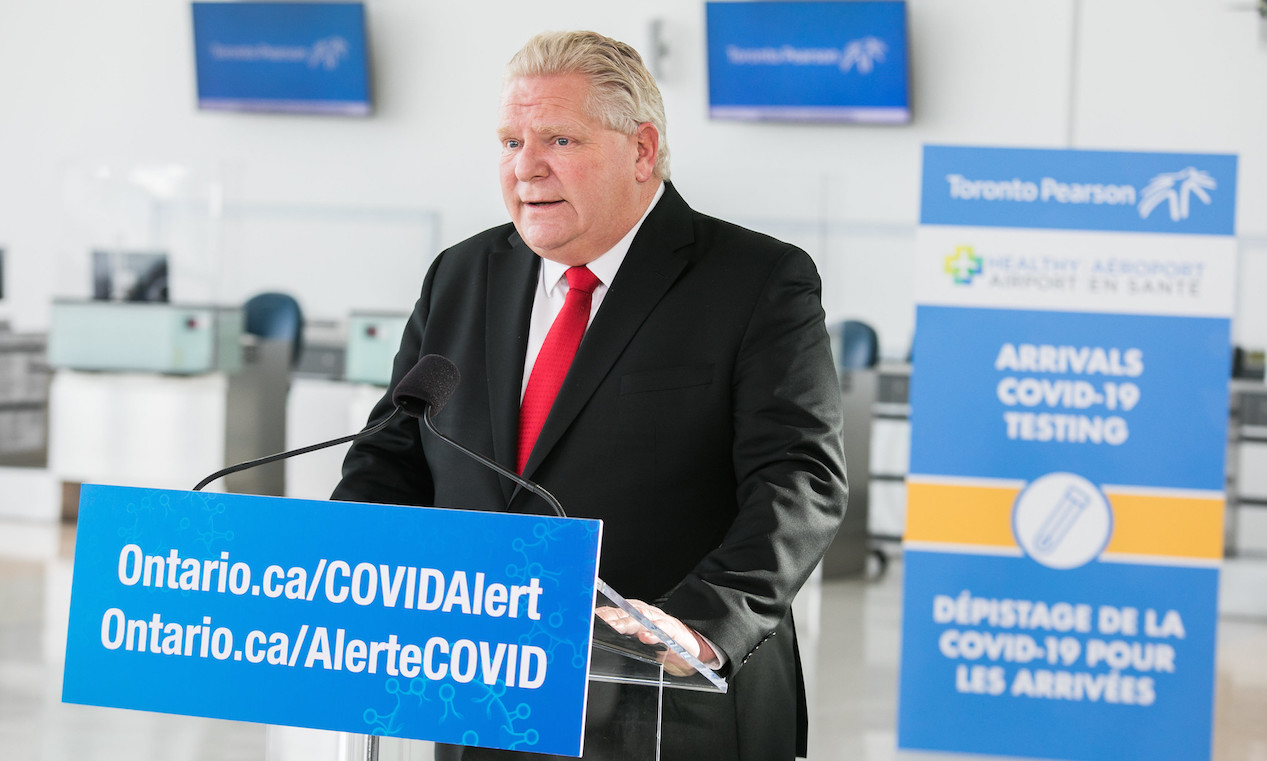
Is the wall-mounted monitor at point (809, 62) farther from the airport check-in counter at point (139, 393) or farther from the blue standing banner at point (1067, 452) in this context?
the blue standing banner at point (1067, 452)

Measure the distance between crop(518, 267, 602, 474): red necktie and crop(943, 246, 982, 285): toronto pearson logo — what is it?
7.16 feet

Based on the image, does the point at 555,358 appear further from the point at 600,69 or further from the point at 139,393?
the point at 139,393

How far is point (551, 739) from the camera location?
1.01m

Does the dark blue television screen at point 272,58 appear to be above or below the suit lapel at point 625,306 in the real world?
above

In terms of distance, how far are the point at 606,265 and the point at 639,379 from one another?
0.57 ft

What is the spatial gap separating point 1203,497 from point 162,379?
5519 mm

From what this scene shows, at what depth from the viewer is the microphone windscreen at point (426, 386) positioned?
1235mm

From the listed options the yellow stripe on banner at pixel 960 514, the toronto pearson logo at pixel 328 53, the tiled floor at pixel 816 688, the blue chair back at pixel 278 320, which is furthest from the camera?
the toronto pearson logo at pixel 328 53

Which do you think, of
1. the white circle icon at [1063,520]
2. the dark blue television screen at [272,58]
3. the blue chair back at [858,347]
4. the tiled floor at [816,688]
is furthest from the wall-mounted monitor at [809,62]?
the white circle icon at [1063,520]

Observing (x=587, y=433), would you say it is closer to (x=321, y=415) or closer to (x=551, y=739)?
(x=551, y=739)

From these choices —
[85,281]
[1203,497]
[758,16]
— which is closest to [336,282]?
[85,281]

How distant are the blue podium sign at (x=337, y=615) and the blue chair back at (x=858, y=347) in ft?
18.7

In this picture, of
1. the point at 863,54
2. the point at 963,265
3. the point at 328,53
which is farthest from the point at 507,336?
the point at 328,53

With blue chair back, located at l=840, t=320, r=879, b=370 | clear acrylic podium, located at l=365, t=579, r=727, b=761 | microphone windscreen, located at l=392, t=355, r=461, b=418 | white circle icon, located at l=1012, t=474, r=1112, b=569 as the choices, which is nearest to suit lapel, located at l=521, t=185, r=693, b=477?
microphone windscreen, located at l=392, t=355, r=461, b=418
